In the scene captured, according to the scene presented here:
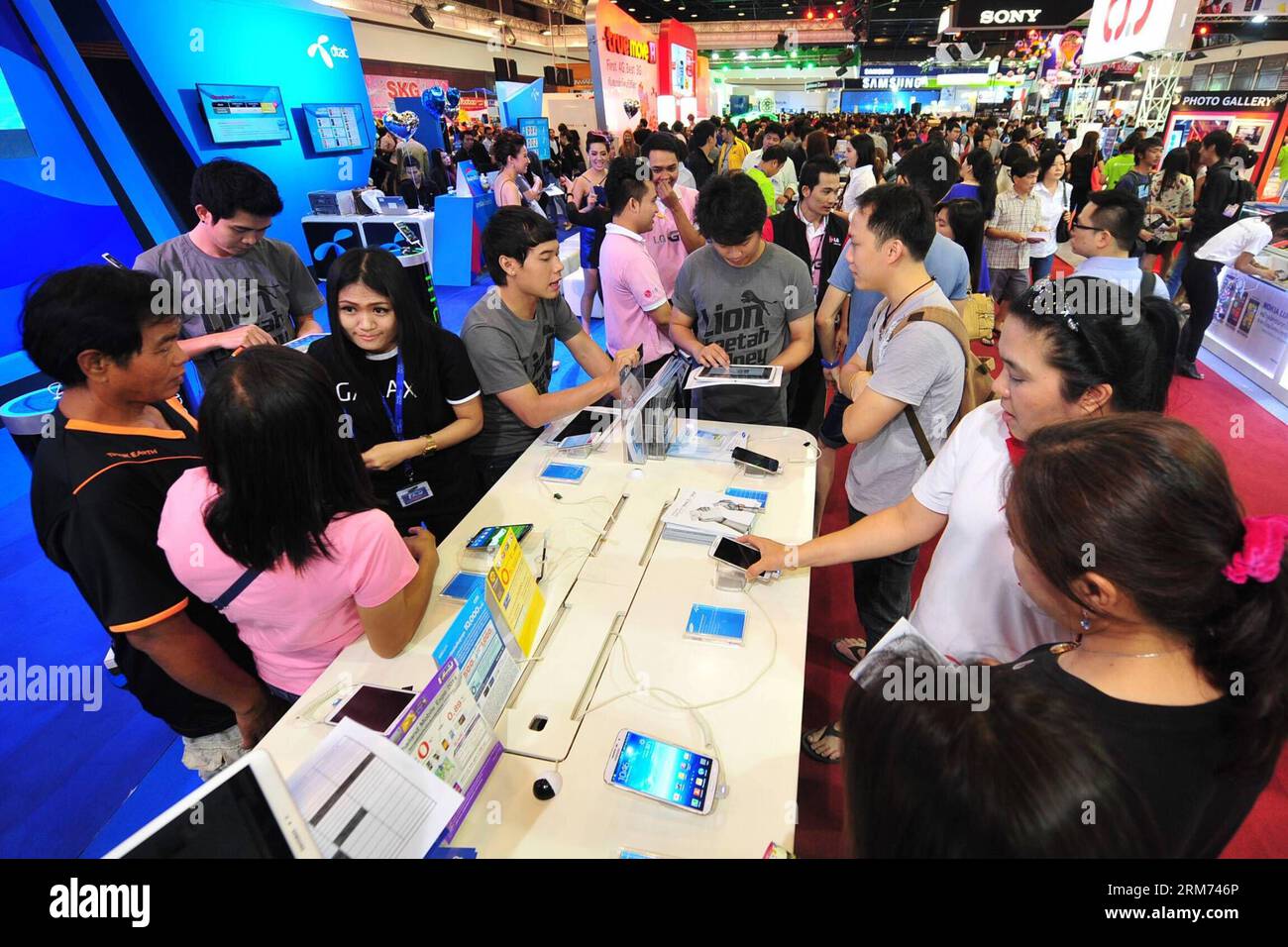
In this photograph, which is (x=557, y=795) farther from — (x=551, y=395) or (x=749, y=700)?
(x=551, y=395)

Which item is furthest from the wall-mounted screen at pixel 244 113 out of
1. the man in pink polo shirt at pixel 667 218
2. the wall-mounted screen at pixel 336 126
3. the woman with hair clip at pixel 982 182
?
the woman with hair clip at pixel 982 182

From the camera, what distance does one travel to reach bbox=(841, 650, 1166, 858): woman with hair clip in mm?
614

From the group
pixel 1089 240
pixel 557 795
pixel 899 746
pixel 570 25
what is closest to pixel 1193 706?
pixel 899 746

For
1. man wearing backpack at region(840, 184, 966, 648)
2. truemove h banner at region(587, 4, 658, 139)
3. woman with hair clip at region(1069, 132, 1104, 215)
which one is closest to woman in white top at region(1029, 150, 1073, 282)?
woman with hair clip at region(1069, 132, 1104, 215)

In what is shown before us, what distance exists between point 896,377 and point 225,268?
2623 millimetres

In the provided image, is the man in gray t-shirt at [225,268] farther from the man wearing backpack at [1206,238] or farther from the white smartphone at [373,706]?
the man wearing backpack at [1206,238]

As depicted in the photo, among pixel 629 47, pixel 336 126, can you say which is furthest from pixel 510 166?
pixel 629 47

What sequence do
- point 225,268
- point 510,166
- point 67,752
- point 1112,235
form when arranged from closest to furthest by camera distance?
point 67,752 → point 225,268 → point 1112,235 → point 510,166

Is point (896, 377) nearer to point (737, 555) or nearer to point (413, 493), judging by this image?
point (737, 555)

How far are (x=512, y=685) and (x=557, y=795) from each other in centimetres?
29

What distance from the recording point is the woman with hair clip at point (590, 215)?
5.02 meters

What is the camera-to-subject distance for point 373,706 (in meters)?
1.35

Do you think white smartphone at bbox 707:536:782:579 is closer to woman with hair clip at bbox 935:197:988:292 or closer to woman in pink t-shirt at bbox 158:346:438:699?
woman in pink t-shirt at bbox 158:346:438:699

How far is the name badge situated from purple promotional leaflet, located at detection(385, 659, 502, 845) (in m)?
1.17
